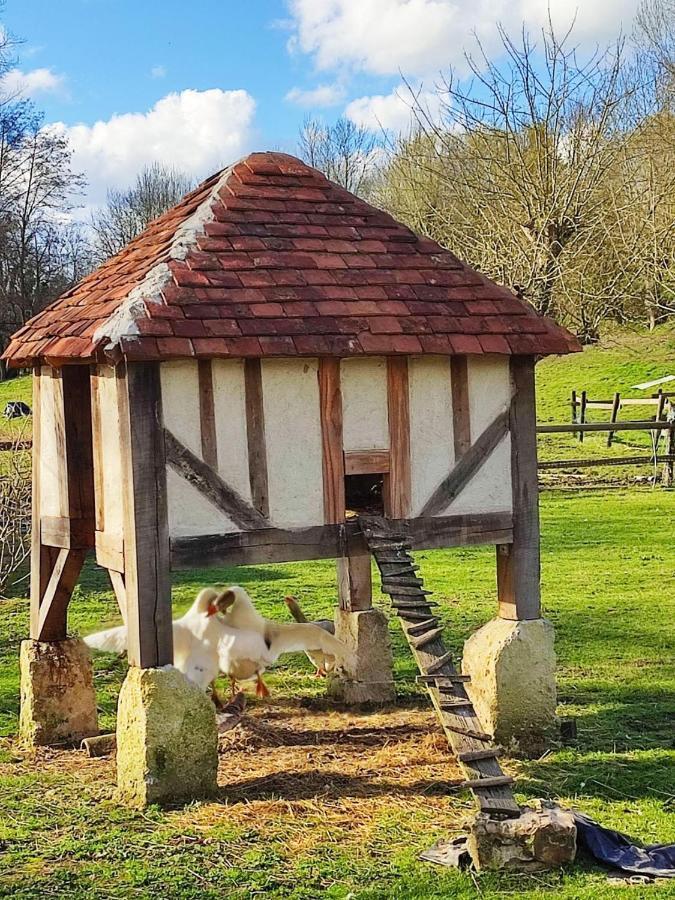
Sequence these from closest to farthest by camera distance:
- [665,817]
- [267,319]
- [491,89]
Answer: [665,817] → [267,319] → [491,89]

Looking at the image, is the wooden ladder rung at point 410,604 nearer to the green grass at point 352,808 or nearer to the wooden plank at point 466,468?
A: the wooden plank at point 466,468

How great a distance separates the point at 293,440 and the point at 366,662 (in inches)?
101

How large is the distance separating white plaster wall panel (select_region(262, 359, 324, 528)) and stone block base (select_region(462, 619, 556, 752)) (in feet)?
4.93

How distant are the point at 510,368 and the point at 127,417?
2497 mm

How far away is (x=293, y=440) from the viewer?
21.3 ft

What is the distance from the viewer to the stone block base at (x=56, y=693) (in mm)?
7383

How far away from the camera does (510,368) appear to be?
7.05 meters

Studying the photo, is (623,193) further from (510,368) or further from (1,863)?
(1,863)

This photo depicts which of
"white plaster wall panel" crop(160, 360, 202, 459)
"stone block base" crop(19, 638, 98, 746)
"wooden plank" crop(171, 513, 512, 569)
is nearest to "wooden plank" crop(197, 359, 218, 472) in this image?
"white plaster wall panel" crop(160, 360, 202, 459)

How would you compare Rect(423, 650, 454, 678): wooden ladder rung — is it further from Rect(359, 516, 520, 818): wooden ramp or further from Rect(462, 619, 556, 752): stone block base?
Rect(462, 619, 556, 752): stone block base

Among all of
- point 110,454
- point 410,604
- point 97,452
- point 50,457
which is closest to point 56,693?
point 50,457

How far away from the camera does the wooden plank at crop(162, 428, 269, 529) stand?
6184mm

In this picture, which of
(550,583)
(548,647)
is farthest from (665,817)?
(550,583)

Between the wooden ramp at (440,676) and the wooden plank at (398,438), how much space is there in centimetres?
16
